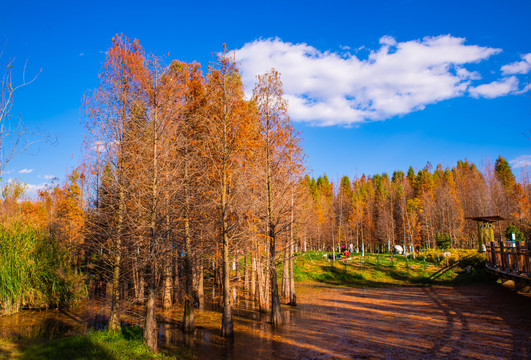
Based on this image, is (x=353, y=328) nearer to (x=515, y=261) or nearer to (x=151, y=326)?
(x=151, y=326)

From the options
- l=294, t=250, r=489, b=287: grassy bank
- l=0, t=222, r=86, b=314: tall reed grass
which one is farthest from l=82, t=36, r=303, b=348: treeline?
l=294, t=250, r=489, b=287: grassy bank

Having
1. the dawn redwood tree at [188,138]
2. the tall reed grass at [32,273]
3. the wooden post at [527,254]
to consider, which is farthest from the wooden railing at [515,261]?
the tall reed grass at [32,273]

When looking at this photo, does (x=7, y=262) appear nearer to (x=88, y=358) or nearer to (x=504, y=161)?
(x=88, y=358)

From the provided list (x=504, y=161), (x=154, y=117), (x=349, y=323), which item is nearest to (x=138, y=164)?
(x=154, y=117)

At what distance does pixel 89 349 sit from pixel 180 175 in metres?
8.20

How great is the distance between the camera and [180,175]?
15914mm

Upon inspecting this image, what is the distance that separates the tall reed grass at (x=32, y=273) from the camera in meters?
14.9

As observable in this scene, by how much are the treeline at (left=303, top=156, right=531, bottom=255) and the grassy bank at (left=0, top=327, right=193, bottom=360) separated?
3435 cm

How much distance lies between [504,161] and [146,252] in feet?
239

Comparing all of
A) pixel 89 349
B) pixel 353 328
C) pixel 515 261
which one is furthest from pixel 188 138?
pixel 515 261

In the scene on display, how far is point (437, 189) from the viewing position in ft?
197

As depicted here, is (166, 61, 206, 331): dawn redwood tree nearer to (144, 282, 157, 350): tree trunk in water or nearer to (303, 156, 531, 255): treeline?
(144, 282, 157, 350): tree trunk in water

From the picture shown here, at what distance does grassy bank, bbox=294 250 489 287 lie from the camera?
30756mm

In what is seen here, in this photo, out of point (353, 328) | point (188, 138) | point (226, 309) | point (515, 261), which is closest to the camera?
point (226, 309)
